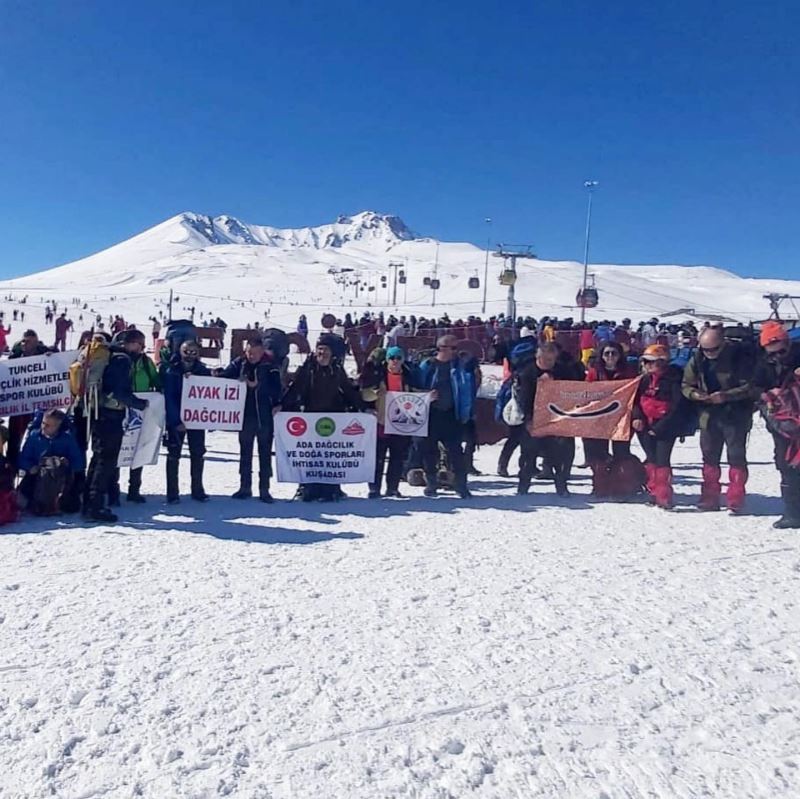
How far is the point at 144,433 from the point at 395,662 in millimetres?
4506

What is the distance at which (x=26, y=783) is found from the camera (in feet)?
8.78

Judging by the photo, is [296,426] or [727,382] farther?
[296,426]

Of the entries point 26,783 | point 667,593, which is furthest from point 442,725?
point 667,593

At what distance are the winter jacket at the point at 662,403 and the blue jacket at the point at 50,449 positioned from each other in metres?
5.72

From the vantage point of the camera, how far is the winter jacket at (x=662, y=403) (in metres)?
7.25

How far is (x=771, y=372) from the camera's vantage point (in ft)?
22.1

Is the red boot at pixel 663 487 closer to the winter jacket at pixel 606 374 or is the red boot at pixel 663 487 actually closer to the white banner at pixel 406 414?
the winter jacket at pixel 606 374

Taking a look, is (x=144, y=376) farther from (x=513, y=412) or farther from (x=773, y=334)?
(x=773, y=334)

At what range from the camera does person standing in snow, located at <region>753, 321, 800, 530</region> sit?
6.38 m

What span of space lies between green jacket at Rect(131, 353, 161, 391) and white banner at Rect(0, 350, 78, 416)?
824mm

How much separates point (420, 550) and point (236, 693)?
8.22ft

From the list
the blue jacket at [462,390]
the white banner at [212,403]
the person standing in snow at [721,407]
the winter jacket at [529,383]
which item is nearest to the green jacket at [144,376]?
the white banner at [212,403]

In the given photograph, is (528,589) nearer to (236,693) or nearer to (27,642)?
(236,693)

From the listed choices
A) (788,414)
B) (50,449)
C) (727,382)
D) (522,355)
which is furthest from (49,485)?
(788,414)
